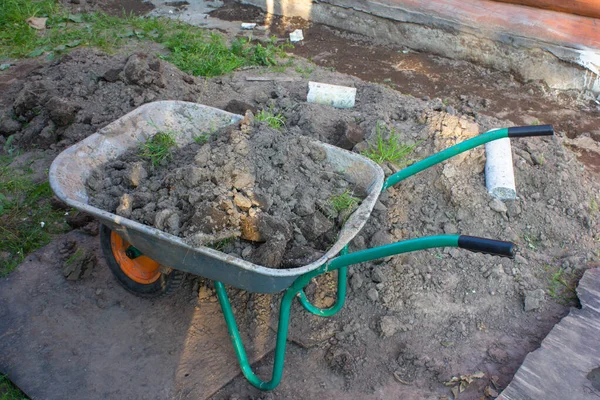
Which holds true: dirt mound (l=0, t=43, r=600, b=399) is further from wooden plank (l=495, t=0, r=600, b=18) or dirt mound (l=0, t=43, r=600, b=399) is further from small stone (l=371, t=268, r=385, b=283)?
wooden plank (l=495, t=0, r=600, b=18)

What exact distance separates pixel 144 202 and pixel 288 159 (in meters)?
0.78

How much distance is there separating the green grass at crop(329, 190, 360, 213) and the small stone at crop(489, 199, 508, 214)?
4.14 ft

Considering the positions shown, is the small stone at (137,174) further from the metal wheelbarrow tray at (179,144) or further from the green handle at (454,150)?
the green handle at (454,150)

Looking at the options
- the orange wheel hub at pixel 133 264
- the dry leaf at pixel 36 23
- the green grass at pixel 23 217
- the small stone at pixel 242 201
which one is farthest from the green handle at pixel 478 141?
the dry leaf at pixel 36 23

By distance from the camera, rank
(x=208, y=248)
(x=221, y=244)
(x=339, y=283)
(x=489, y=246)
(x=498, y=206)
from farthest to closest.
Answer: (x=498, y=206) < (x=339, y=283) < (x=221, y=244) < (x=208, y=248) < (x=489, y=246)

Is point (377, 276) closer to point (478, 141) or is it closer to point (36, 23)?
point (478, 141)

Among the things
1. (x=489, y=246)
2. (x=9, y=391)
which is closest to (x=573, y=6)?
(x=489, y=246)

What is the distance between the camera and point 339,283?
287 cm

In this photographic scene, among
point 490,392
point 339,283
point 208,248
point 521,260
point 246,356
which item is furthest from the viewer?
point 521,260

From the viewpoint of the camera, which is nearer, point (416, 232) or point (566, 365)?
point (566, 365)

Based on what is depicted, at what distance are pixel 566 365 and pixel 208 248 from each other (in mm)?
1853

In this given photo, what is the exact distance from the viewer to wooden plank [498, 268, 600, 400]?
2.44m

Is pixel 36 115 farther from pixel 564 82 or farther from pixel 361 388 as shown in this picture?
pixel 564 82

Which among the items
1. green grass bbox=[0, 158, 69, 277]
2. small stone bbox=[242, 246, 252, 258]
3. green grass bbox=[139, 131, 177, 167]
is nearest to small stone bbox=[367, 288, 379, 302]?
small stone bbox=[242, 246, 252, 258]
